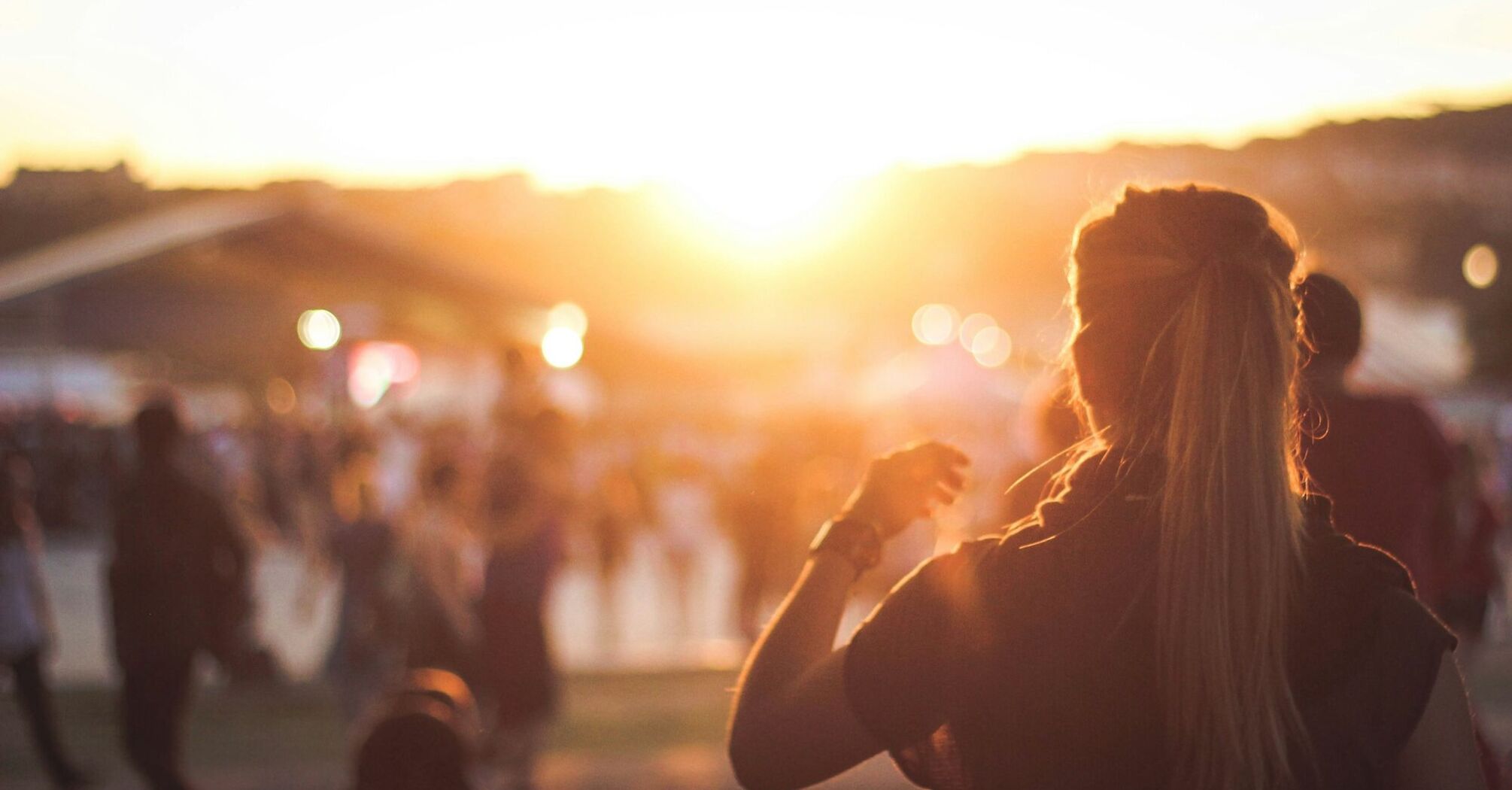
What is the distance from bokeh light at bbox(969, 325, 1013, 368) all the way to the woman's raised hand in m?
23.4

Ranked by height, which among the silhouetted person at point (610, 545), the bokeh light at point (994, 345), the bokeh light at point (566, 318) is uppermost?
the bokeh light at point (566, 318)

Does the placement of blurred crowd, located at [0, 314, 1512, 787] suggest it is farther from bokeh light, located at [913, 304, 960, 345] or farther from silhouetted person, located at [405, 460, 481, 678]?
bokeh light, located at [913, 304, 960, 345]

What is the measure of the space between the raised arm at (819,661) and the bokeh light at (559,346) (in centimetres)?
1529

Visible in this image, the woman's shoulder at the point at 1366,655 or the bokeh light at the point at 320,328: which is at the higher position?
the bokeh light at the point at 320,328

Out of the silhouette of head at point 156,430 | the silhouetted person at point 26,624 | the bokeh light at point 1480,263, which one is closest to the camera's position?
the silhouette of head at point 156,430

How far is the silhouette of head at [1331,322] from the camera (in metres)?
2.89

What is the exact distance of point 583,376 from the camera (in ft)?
96.2

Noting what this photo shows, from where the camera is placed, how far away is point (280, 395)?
85.2ft

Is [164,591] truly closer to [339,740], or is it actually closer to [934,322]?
[339,740]

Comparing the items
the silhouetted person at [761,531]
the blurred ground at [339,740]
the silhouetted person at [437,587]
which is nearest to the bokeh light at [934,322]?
the silhouetted person at [761,531]

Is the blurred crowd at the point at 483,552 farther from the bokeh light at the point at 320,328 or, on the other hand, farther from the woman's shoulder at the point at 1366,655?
the bokeh light at the point at 320,328

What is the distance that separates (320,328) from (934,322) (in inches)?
507

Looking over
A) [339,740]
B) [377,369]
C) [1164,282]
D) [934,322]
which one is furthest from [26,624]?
[934,322]

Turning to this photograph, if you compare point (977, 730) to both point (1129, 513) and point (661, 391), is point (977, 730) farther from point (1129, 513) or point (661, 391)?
A: point (661, 391)
